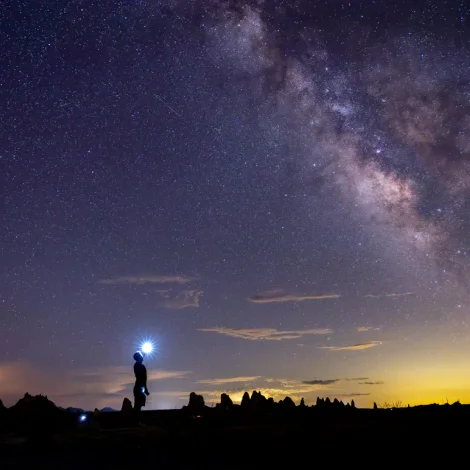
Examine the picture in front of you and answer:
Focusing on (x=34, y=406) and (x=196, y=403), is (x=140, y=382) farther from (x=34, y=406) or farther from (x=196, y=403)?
(x=34, y=406)

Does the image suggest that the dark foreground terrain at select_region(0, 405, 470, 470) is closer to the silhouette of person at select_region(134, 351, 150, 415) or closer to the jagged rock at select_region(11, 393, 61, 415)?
the jagged rock at select_region(11, 393, 61, 415)

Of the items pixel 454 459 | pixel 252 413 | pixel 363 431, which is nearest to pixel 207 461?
pixel 363 431

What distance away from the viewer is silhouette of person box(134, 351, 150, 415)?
15578 mm

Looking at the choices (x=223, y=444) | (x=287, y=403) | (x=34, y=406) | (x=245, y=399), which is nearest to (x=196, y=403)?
(x=245, y=399)

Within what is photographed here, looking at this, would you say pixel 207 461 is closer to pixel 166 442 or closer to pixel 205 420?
pixel 166 442

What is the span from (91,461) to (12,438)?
2949 millimetres

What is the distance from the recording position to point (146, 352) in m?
16.6

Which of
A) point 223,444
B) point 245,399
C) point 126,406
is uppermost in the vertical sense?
point 245,399

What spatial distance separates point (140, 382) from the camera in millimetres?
16000

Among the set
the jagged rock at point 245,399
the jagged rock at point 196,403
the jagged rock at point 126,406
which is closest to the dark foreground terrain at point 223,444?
the jagged rock at point 126,406

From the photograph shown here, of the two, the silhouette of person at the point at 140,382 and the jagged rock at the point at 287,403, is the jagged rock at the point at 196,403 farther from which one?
the jagged rock at the point at 287,403

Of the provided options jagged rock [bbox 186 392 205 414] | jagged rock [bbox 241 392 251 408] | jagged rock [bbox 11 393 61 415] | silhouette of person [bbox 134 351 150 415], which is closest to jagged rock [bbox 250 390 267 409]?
jagged rock [bbox 241 392 251 408]

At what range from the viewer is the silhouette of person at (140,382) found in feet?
51.1

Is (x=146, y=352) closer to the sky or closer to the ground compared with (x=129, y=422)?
closer to the sky
